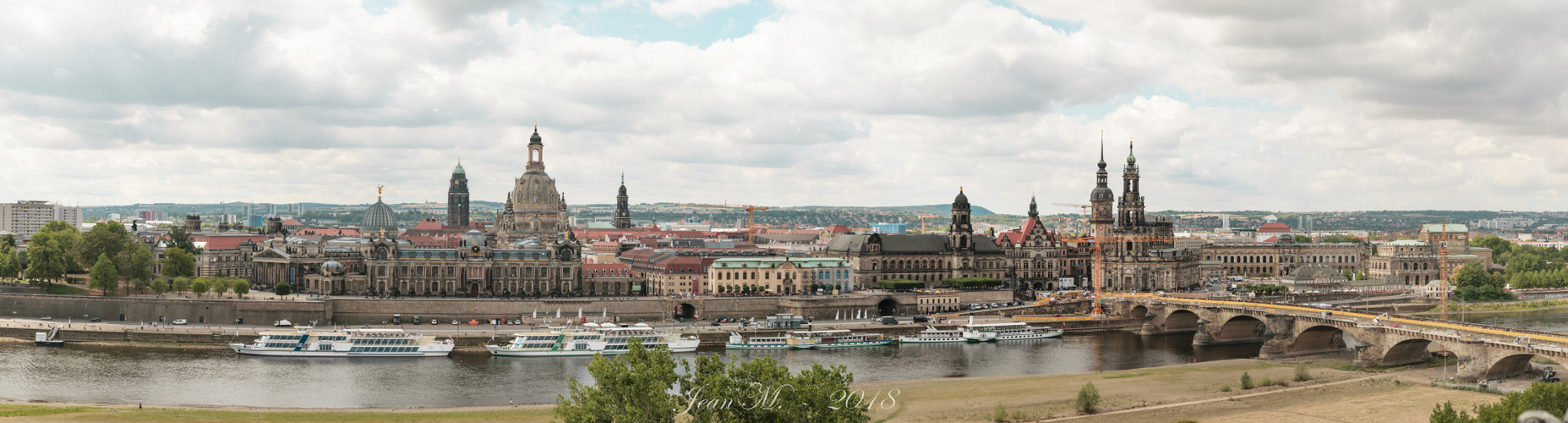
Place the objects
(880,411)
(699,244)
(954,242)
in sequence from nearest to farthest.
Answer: (880,411) < (954,242) < (699,244)

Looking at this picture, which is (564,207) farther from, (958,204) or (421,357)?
(421,357)

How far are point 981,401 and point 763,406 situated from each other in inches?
930

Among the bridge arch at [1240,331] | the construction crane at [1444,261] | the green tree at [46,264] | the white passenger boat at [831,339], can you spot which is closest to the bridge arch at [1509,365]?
the bridge arch at [1240,331]

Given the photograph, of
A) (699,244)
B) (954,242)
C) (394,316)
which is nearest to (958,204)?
(954,242)

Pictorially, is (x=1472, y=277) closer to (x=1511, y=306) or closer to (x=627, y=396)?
(x=1511, y=306)

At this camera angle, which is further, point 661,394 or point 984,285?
point 984,285

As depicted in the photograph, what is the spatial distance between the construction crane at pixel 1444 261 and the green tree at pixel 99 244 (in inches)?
4687

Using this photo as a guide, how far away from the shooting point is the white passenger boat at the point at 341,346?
8388 cm

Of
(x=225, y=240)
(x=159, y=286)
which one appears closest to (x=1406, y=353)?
(x=159, y=286)

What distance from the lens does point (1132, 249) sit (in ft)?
478

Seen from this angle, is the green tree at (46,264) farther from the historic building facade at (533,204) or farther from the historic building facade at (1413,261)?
the historic building facade at (1413,261)

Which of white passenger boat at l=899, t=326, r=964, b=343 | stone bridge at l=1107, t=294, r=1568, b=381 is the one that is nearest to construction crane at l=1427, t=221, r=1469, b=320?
stone bridge at l=1107, t=294, r=1568, b=381

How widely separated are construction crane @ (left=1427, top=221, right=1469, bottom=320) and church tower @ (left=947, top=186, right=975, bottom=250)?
47.4 m

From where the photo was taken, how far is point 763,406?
42.8 metres
